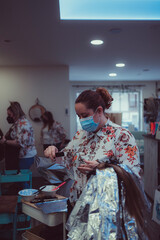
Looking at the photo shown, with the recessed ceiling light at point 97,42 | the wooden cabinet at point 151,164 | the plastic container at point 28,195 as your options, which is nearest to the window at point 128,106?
the wooden cabinet at point 151,164

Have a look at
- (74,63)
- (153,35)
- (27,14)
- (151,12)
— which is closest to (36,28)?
(27,14)

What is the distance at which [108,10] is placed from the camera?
8.81 ft

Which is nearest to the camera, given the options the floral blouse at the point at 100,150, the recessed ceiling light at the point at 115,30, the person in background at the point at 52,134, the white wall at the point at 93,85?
the floral blouse at the point at 100,150

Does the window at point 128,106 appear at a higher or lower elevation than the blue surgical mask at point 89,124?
higher

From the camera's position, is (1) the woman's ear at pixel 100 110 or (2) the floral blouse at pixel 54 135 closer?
(1) the woman's ear at pixel 100 110

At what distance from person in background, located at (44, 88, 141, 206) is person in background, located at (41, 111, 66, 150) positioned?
3.44 meters

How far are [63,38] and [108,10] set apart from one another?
2.80 feet

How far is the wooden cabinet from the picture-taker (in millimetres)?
3473

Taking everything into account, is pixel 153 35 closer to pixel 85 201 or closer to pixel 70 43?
pixel 70 43

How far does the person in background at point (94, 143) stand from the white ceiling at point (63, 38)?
1355 millimetres

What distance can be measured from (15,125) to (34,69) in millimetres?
2166

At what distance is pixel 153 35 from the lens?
127 inches

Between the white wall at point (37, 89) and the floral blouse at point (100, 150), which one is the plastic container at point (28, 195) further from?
the white wall at point (37, 89)

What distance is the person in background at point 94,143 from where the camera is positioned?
1.24 meters
